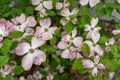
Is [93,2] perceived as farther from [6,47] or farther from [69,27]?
[6,47]

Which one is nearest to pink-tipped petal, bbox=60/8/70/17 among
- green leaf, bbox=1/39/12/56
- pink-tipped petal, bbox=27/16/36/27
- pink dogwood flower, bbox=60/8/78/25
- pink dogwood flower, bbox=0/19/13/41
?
pink dogwood flower, bbox=60/8/78/25

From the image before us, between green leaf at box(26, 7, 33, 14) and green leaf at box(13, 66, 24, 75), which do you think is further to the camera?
green leaf at box(26, 7, 33, 14)

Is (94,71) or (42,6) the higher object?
(42,6)

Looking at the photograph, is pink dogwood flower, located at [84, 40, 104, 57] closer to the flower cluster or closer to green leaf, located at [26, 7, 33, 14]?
the flower cluster

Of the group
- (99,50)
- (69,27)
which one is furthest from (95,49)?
(69,27)

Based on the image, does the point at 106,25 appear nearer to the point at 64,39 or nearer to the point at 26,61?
the point at 64,39

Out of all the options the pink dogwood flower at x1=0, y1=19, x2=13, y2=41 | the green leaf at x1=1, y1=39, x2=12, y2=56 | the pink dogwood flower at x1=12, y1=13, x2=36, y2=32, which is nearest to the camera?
the green leaf at x1=1, y1=39, x2=12, y2=56

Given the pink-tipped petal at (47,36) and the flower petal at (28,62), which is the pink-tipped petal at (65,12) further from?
the flower petal at (28,62)

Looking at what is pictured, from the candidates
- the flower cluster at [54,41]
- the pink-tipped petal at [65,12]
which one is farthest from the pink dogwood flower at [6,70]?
the pink-tipped petal at [65,12]
